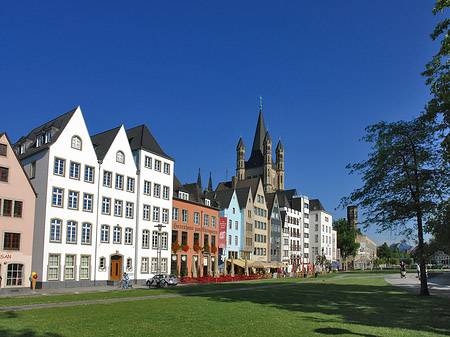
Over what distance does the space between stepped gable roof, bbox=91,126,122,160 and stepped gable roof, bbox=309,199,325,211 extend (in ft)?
261

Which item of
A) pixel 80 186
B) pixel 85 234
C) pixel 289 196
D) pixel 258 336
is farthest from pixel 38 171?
pixel 289 196

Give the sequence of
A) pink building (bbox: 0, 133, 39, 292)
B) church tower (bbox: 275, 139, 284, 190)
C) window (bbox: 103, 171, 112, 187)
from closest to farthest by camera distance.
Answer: pink building (bbox: 0, 133, 39, 292) < window (bbox: 103, 171, 112, 187) < church tower (bbox: 275, 139, 284, 190)

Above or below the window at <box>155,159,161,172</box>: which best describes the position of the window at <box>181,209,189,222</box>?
below

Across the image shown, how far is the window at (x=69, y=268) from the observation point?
139 ft

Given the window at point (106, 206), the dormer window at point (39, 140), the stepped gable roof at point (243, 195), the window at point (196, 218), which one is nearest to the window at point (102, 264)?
the window at point (106, 206)

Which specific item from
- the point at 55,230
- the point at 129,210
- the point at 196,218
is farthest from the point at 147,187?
the point at 55,230

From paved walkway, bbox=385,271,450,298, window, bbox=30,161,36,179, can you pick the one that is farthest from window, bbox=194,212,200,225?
paved walkway, bbox=385,271,450,298

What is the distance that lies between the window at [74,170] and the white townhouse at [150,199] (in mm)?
8873

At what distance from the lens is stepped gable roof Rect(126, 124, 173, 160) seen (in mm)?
53737

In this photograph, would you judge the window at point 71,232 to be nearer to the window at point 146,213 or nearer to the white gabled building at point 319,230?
the window at point 146,213

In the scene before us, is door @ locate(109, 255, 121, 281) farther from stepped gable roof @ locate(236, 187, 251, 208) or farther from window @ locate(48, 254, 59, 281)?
stepped gable roof @ locate(236, 187, 251, 208)

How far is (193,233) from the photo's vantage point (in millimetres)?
62000

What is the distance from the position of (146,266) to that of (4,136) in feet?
72.4

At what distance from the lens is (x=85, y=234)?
44.9 meters
